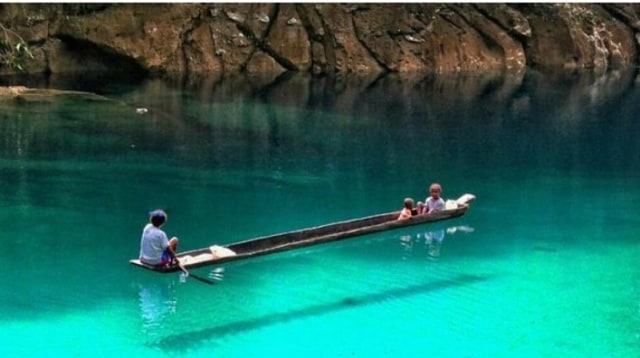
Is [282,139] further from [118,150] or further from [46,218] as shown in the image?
[46,218]

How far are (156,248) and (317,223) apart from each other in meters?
6.61

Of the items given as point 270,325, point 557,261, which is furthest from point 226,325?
point 557,261

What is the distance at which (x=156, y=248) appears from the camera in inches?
681

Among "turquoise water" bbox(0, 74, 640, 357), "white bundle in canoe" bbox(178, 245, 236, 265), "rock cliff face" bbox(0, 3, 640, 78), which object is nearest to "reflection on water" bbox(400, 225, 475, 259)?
"turquoise water" bbox(0, 74, 640, 357)

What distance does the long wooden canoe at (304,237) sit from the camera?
1820cm

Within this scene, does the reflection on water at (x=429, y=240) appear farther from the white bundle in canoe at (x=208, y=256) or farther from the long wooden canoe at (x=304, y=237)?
the white bundle in canoe at (x=208, y=256)

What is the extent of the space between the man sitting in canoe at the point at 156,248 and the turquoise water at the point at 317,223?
0.71 m

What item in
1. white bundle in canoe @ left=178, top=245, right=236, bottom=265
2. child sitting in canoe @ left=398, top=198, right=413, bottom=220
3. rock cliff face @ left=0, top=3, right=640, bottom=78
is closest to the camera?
white bundle in canoe @ left=178, top=245, right=236, bottom=265

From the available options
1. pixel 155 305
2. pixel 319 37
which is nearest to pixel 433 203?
pixel 155 305

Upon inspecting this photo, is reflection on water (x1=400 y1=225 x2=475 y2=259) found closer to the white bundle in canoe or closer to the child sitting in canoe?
the child sitting in canoe

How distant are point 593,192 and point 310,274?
465 inches

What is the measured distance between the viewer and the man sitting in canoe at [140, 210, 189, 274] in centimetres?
1720

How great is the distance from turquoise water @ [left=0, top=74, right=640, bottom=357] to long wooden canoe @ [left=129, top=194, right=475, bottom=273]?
1.09ft

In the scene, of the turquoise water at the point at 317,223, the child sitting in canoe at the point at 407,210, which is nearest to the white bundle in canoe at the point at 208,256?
the turquoise water at the point at 317,223
